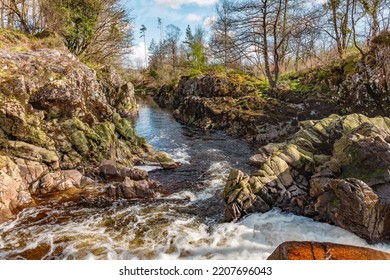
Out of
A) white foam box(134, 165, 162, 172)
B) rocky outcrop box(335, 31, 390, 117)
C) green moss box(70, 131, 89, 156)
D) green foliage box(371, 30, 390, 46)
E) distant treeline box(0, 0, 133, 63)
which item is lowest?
white foam box(134, 165, 162, 172)

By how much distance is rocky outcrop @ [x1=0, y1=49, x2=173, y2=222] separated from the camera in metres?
9.74

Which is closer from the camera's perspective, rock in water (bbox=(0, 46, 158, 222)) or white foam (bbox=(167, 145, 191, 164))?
rock in water (bbox=(0, 46, 158, 222))

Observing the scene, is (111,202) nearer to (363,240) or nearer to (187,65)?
(363,240)

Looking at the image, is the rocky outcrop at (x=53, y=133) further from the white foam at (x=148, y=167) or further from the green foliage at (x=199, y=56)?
the green foliage at (x=199, y=56)

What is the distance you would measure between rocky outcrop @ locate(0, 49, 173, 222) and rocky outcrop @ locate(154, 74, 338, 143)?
7.17 meters

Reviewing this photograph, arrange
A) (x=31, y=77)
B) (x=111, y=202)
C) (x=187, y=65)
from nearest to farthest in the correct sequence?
(x=111, y=202)
(x=31, y=77)
(x=187, y=65)

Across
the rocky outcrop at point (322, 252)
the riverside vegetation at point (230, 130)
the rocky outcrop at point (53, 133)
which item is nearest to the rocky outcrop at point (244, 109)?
the riverside vegetation at point (230, 130)

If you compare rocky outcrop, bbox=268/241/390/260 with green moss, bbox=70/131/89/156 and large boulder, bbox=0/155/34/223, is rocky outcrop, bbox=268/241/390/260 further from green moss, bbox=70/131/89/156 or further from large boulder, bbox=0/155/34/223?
green moss, bbox=70/131/89/156

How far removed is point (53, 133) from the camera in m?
11.9

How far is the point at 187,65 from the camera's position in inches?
1886

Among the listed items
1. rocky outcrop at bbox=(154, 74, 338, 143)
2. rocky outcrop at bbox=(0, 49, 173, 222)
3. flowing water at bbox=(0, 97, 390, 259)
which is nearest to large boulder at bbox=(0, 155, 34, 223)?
rocky outcrop at bbox=(0, 49, 173, 222)
